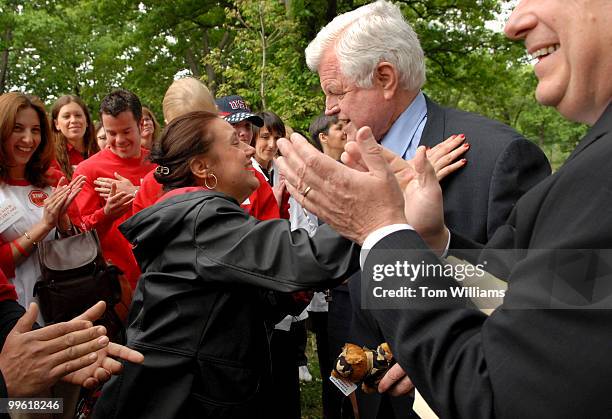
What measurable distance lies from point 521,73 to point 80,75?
56.1ft

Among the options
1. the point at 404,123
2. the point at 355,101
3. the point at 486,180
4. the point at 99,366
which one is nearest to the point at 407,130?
the point at 404,123

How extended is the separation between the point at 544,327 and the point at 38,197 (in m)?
3.55

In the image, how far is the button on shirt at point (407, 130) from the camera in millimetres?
2465

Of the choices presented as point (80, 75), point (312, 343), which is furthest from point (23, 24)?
point (312, 343)

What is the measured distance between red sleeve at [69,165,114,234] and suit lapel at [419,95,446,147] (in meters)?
2.54

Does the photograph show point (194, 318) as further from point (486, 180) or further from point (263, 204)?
point (263, 204)

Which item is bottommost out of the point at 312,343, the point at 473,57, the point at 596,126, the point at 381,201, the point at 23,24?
the point at 312,343

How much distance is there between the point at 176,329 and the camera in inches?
90.8

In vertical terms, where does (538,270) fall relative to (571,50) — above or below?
below

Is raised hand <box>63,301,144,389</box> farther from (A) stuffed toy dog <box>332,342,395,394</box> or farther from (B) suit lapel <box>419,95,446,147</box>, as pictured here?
(B) suit lapel <box>419,95,446,147</box>

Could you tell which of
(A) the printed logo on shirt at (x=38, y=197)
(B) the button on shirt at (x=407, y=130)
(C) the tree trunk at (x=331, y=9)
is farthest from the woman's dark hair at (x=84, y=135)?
(C) the tree trunk at (x=331, y=9)

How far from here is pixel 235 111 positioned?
4754mm

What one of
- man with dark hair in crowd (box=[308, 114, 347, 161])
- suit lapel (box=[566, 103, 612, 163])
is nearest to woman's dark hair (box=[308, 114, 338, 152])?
man with dark hair in crowd (box=[308, 114, 347, 161])

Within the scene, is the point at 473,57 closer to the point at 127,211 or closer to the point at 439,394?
the point at 127,211
